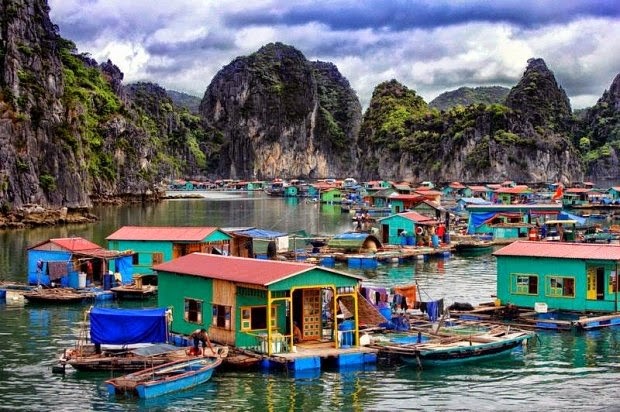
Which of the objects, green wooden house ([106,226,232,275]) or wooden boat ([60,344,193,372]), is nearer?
wooden boat ([60,344,193,372])

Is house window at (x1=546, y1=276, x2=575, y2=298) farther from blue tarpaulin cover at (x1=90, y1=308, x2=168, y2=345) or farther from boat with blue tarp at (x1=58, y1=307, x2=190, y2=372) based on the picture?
blue tarpaulin cover at (x1=90, y1=308, x2=168, y2=345)

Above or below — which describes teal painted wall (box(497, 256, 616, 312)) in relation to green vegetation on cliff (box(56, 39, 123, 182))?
below

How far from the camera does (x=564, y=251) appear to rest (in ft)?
115

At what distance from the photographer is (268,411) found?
76.2 feet

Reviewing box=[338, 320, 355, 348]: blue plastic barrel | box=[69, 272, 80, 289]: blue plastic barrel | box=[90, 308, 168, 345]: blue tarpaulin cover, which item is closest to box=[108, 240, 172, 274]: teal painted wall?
box=[69, 272, 80, 289]: blue plastic barrel

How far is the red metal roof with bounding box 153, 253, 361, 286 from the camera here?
26609 mm

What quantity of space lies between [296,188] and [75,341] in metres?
142

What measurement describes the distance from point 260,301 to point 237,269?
5.59 feet

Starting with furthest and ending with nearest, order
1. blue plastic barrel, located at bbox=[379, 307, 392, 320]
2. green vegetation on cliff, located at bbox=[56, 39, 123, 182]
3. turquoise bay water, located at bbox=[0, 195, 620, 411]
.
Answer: green vegetation on cliff, located at bbox=[56, 39, 123, 182]
blue plastic barrel, located at bbox=[379, 307, 392, 320]
turquoise bay water, located at bbox=[0, 195, 620, 411]

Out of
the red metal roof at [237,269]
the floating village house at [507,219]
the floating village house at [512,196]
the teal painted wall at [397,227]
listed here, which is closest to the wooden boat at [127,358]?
the red metal roof at [237,269]

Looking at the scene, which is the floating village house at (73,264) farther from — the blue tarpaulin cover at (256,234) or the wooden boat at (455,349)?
the wooden boat at (455,349)

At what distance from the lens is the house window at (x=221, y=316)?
2758 centimetres

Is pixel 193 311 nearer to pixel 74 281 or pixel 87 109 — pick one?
pixel 74 281

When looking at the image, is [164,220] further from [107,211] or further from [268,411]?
[268,411]
